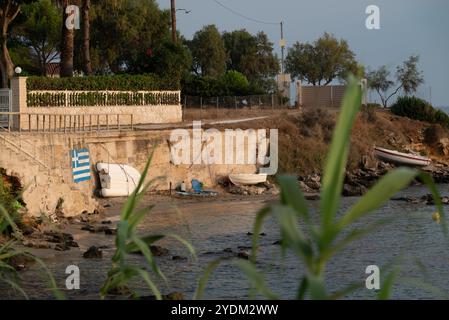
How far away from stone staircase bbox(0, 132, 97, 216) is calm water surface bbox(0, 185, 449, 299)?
1284 millimetres

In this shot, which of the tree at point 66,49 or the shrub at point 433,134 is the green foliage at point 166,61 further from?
the shrub at point 433,134

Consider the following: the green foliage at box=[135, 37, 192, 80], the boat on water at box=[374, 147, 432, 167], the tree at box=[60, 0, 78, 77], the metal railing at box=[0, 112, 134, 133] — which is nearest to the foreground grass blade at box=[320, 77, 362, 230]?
the metal railing at box=[0, 112, 134, 133]

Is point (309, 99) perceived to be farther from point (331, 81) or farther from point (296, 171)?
point (296, 171)

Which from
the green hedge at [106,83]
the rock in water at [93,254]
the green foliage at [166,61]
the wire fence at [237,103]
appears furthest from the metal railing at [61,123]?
the wire fence at [237,103]

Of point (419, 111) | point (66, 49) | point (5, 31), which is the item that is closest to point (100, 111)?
point (66, 49)

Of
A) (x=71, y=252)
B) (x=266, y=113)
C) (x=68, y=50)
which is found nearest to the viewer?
(x=71, y=252)

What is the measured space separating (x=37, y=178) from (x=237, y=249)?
590 centimetres

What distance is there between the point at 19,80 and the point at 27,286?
18.2m

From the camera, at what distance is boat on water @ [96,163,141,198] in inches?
1230

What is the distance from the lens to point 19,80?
1289 inches

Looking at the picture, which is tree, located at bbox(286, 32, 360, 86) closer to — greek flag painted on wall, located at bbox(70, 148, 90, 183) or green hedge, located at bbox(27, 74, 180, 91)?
green hedge, located at bbox(27, 74, 180, 91)
